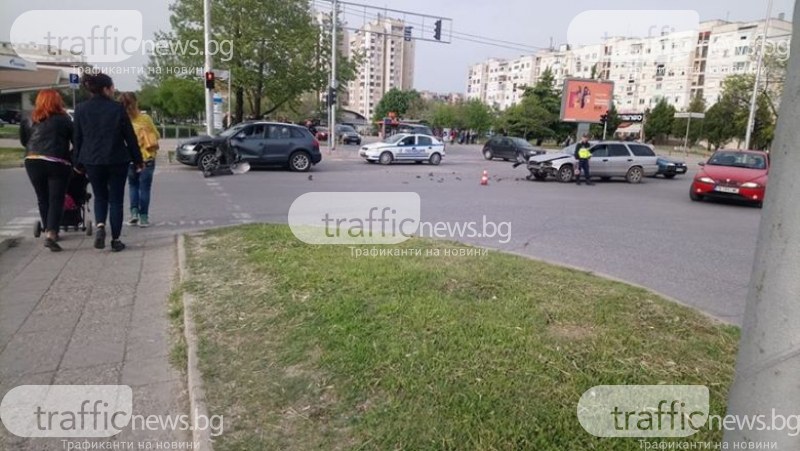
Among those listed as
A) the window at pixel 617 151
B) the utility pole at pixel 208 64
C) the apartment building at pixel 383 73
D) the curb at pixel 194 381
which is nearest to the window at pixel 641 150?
the window at pixel 617 151

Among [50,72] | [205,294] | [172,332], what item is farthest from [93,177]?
[50,72]

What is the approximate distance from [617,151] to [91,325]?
→ 19.3m

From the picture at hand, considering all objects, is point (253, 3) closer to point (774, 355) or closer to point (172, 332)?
point (172, 332)

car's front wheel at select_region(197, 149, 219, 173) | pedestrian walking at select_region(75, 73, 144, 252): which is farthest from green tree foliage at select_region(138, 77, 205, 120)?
pedestrian walking at select_region(75, 73, 144, 252)

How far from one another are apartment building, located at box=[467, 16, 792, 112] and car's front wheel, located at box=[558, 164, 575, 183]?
60.2m

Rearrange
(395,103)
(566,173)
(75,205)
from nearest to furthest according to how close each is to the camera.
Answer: (75,205)
(566,173)
(395,103)

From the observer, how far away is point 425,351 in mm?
3441

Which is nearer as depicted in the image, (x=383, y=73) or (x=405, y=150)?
(x=405, y=150)

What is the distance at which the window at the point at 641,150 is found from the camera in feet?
65.9

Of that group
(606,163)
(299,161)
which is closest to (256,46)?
(299,161)

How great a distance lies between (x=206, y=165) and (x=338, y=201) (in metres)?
6.64

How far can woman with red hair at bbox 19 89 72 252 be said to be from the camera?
5840 mm

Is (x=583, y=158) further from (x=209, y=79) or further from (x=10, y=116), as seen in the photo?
(x=10, y=116)

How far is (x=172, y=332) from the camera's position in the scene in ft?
13.1
